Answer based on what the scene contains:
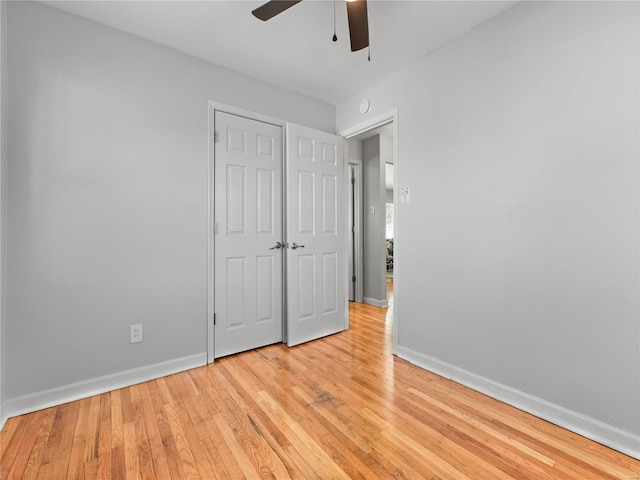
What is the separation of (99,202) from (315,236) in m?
1.79

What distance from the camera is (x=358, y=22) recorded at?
1.62 metres

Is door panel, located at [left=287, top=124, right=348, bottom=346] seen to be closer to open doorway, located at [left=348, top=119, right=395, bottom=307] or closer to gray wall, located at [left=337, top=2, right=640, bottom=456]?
gray wall, located at [left=337, top=2, right=640, bottom=456]

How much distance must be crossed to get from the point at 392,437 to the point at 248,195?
2.12m

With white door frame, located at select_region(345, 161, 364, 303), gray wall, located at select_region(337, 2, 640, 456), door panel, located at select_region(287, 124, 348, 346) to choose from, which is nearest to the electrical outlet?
door panel, located at select_region(287, 124, 348, 346)

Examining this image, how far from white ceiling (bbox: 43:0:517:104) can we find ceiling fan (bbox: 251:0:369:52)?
0.34 meters

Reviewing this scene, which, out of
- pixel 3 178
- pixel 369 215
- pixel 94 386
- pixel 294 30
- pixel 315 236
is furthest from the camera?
pixel 369 215

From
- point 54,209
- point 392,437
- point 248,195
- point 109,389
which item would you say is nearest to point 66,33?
point 54,209

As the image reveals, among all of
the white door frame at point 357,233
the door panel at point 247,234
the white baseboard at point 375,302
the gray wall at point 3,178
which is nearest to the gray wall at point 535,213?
the door panel at point 247,234

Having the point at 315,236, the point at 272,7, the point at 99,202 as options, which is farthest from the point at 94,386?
the point at 272,7

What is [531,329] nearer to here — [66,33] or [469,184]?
[469,184]

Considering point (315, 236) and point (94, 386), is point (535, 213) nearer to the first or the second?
point (315, 236)

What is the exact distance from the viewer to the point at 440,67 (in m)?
2.32

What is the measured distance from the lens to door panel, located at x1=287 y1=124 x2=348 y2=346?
2871 mm

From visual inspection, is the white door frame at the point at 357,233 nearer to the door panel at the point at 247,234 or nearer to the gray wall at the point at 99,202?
the door panel at the point at 247,234
